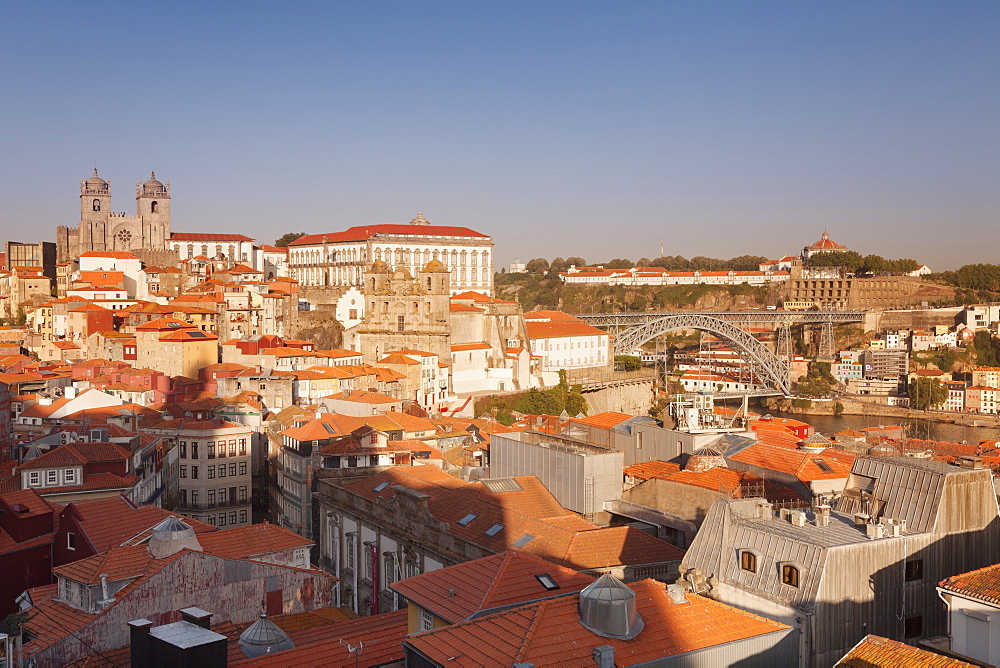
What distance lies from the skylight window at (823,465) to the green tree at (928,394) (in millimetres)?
45682

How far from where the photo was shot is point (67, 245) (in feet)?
190

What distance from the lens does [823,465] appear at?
12688 millimetres

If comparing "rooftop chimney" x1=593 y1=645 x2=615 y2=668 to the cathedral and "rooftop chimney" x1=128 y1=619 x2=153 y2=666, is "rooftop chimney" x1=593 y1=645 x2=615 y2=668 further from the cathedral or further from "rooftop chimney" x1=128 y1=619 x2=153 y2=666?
the cathedral

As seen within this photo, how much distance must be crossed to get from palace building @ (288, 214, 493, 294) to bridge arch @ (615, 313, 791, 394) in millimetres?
9984

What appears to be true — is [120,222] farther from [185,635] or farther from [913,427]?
[185,635]

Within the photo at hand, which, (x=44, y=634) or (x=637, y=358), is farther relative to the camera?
(x=637, y=358)

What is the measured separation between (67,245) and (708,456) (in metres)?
53.4

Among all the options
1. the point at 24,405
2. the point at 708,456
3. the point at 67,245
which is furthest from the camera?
the point at 67,245

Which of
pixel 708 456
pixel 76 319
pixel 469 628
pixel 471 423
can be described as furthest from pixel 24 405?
pixel 469 628

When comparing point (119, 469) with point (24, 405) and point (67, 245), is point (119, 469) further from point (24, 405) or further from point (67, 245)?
point (67, 245)

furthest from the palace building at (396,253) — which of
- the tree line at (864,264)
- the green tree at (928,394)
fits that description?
the tree line at (864,264)

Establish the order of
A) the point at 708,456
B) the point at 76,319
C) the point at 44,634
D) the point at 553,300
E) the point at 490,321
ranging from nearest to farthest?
the point at 44,634 → the point at 708,456 → the point at 76,319 → the point at 490,321 → the point at 553,300

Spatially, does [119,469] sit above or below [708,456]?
below

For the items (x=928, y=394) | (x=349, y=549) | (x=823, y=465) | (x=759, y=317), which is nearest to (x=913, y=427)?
(x=928, y=394)
